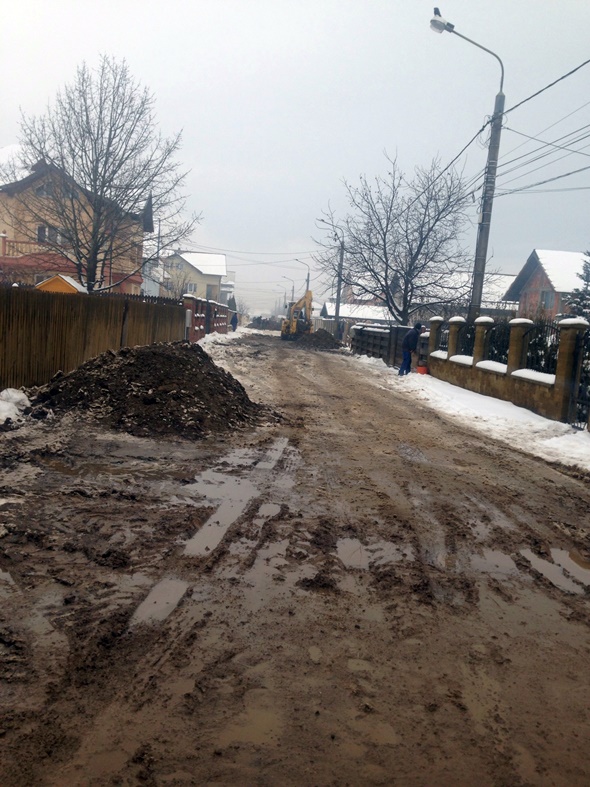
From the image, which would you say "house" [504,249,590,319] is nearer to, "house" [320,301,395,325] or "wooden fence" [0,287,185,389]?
"house" [320,301,395,325]

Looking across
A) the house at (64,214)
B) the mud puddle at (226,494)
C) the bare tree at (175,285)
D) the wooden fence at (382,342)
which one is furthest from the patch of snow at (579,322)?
Answer: the bare tree at (175,285)

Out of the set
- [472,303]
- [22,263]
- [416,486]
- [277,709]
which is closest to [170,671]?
[277,709]

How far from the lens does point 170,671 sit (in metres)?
3.10

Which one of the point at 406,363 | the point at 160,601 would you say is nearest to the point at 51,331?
the point at 160,601

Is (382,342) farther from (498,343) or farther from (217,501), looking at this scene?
(217,501)

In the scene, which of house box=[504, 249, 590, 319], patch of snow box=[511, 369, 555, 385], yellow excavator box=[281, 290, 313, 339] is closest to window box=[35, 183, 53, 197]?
patch of snow box=[511, 369, 555, 385]

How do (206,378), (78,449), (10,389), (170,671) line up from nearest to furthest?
(170,671), (78,449), (10,389), (206,378)

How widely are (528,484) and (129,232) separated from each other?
21070 millimetres

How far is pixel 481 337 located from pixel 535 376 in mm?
4085

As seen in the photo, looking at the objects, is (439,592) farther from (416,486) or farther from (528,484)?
(528,484)

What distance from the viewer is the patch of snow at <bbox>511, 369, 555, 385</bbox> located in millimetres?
12367

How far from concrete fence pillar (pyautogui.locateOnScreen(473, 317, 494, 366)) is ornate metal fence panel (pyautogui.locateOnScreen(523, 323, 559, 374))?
2.29m

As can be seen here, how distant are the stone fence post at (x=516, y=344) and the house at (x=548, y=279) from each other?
31577 millimetres

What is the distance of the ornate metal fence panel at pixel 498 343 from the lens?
1623cm
